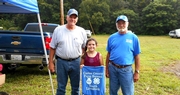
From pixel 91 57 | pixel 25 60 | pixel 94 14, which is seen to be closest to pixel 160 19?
pixel 94 14

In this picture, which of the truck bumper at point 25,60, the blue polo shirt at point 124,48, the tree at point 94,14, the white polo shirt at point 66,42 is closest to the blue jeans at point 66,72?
the white polo shirt at point 66,42

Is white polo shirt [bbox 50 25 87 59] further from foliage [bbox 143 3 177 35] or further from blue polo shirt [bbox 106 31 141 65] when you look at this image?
foliage [bbox 143 3 177 35]

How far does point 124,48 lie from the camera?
3.27 metres

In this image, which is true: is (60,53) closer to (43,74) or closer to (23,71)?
(43,74)

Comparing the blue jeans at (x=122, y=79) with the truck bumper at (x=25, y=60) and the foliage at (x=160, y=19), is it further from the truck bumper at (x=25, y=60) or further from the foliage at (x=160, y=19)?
the foliage at (x=160, y=19)

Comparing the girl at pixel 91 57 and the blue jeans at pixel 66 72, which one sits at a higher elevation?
the girl at pixel 91 57

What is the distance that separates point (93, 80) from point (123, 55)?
0.74 meters

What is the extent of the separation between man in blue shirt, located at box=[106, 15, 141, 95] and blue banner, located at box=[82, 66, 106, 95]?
224mm

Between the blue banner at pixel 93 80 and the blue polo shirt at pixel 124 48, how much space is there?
42 cm

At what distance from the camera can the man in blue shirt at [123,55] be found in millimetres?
3268

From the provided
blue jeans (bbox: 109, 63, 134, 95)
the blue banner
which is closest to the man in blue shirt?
blue jeans (bbox: 109, 63, 134, 95)

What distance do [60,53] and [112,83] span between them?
990 mm

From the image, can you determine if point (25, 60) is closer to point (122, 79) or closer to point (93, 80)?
point (93, 80)

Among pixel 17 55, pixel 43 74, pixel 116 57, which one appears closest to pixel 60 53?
pixel 116 57
